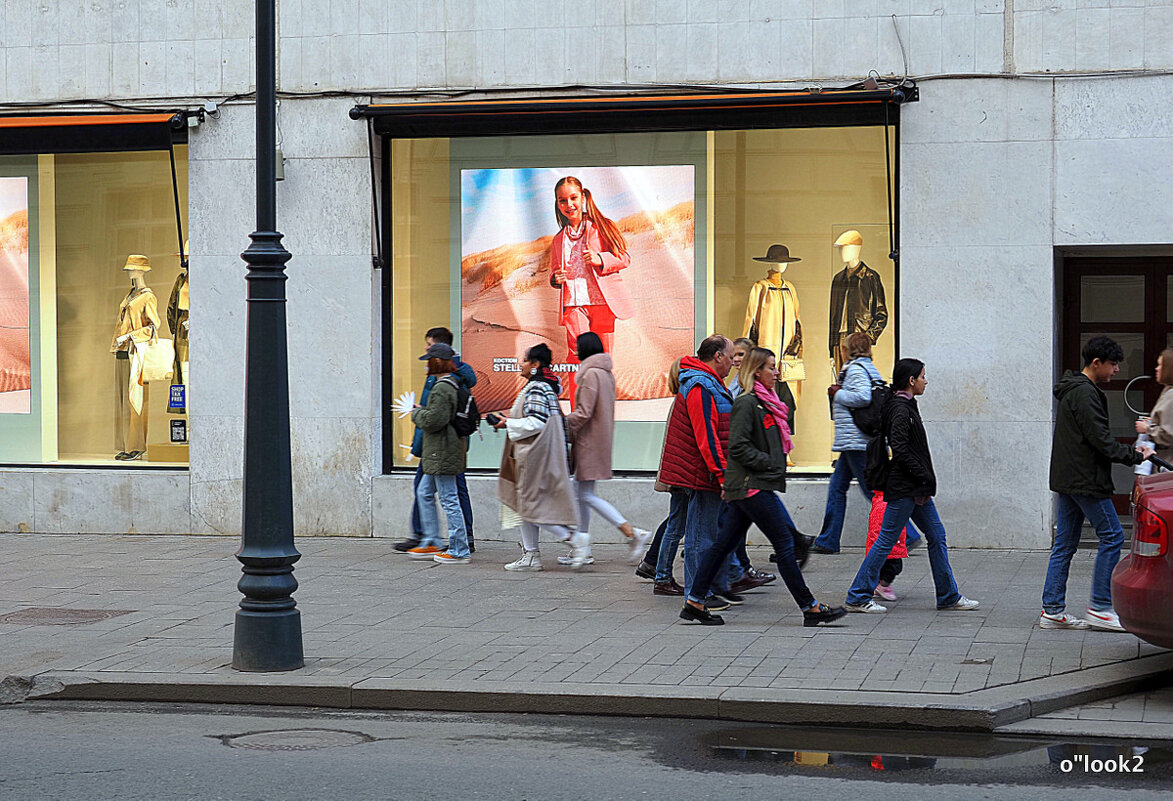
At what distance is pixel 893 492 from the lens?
9273mm

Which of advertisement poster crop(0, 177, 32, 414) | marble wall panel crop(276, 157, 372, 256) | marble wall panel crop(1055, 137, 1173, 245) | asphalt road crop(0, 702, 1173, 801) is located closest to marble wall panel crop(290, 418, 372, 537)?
marble wall panel crop(276, 157, 372, 256)

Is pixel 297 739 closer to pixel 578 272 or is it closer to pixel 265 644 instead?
pixel 265 644

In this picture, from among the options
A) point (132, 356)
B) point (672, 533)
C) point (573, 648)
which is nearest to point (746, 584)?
point (672, 533)

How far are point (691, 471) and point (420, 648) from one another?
7.19ft

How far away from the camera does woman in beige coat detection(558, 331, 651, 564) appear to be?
1152 centimetres

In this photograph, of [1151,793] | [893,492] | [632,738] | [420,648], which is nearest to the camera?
[1151,793]

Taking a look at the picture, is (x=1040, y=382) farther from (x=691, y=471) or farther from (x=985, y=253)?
(x=691, y=471)

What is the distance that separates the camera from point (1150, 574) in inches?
286

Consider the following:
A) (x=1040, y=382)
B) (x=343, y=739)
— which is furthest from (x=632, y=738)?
(x=1040, y=382)

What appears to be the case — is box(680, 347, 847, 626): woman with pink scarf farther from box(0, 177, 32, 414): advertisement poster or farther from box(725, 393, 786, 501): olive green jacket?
box(0, 177, 32, 414): advertisement poster

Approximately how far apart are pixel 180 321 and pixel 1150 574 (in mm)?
10129

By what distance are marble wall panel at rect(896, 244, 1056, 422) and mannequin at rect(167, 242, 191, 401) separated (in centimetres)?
700

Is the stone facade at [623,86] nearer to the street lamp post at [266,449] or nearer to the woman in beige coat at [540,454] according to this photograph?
the woman in beige coat at [540,454]

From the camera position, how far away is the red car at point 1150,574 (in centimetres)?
717
